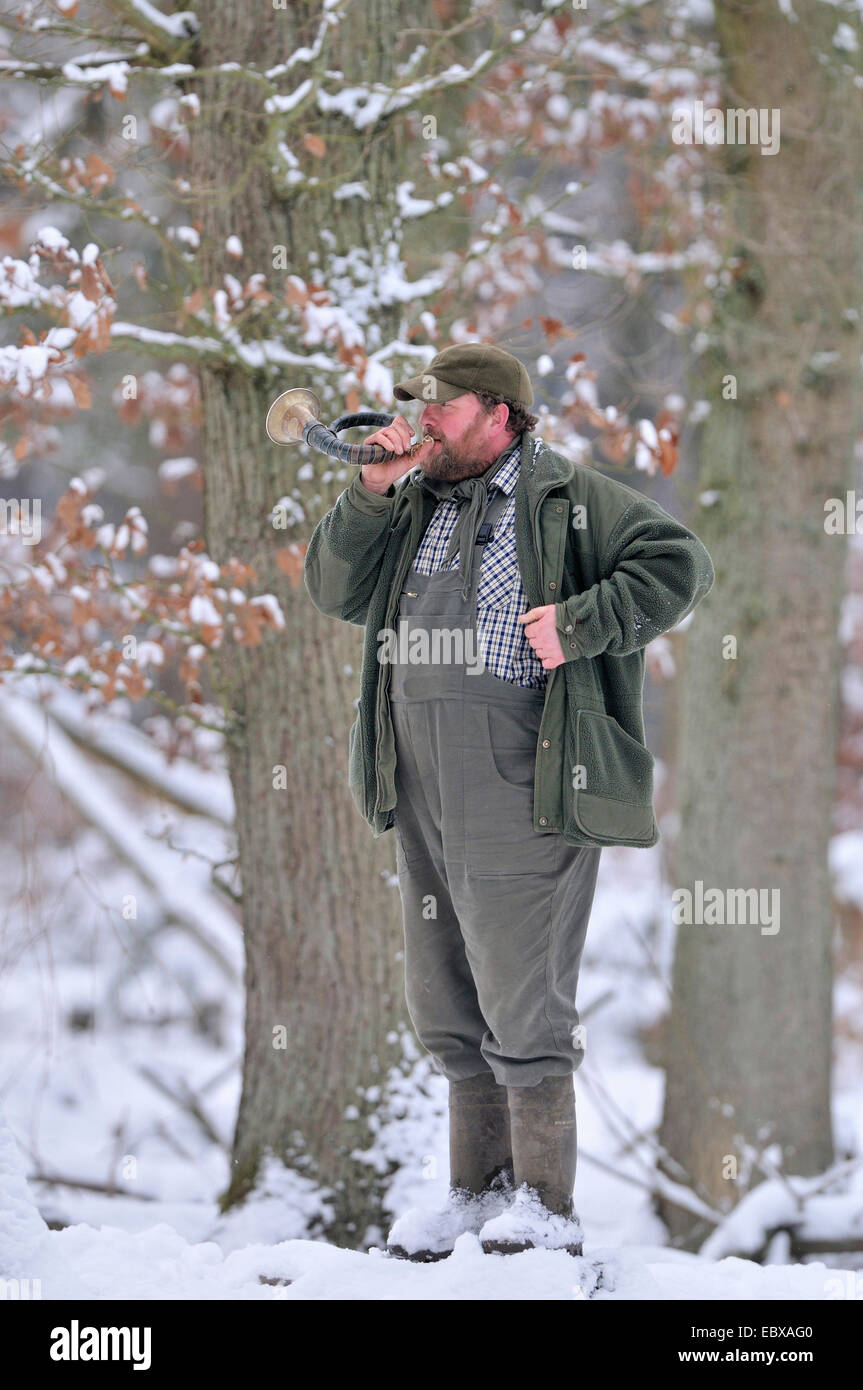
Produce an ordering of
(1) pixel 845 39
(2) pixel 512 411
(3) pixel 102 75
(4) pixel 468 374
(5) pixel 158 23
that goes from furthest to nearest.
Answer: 1. (1) pixel 845 39
2. (5) pixel 158 23
3. (3) pixel 102 75
4. (2) pixel 512 411
5. (4) pixel 468 374

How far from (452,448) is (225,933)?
5075mm

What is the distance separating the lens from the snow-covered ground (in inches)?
114

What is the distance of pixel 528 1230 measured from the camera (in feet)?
9.07

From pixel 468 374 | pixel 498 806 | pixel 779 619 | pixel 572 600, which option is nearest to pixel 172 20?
pixel 468 374

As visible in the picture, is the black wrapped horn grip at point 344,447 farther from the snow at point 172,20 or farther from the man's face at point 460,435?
the snow at point 172,20

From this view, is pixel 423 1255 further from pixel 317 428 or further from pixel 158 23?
pixel 158 23

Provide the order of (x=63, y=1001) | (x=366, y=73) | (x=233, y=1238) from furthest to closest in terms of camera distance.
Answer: (x=63, y=1001)
(x=366, y=73)
(x=233, y=1238)

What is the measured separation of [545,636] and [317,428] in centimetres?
69

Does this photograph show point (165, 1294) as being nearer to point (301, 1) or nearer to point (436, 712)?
point (436, 712)

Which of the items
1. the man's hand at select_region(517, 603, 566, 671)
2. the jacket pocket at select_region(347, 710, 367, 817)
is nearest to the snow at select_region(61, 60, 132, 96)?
the jacket pocket at select_region(347, 710, 367, 817)

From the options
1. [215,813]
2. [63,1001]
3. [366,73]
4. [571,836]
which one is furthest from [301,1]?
[63,1001]

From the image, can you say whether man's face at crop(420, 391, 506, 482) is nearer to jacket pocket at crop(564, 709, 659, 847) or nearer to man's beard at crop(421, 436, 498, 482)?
man's beard at crop(421, 436, 498, 482)

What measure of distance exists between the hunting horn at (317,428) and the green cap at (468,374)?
0.11m

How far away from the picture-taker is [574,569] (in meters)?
2.94
